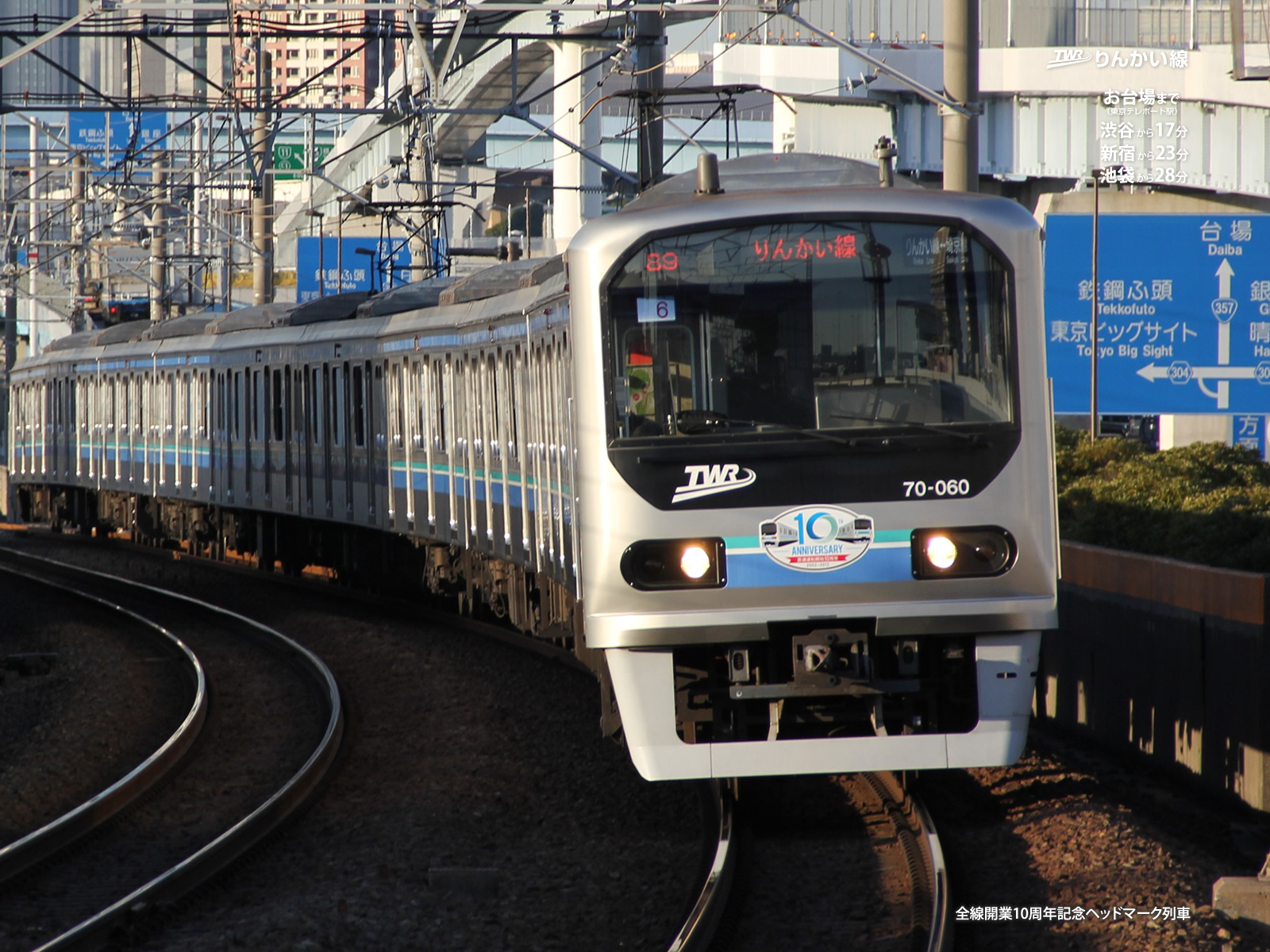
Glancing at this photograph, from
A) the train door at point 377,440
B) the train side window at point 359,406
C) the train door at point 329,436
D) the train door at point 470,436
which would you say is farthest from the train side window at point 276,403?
the train door at point 470,436

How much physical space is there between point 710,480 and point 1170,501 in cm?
717

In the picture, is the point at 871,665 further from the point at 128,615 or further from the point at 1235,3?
the point at 128,615

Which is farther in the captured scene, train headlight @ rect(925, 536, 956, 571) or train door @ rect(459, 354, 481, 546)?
train door @ rect(459, 354, 481, 546)

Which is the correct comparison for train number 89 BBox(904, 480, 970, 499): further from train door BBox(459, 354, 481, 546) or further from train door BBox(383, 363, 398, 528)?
train door BBox(383, 363, 398, 528)

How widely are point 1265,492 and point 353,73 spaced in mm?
124672

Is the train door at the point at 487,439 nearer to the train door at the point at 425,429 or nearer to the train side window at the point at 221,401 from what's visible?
the train door at the point at 425,429

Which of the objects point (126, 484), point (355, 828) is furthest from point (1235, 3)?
point (126, 484)

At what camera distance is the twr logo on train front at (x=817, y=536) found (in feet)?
25.1

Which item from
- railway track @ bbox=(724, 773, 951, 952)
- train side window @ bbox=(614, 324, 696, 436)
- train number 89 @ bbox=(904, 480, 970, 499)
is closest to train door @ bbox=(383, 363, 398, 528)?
railway track @ bbox=(724, 773, 951, 952)

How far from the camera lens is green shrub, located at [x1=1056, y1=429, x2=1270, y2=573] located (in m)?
11.3

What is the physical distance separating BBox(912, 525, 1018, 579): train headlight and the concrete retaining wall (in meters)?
1.56

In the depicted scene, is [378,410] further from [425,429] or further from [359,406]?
[425,429]

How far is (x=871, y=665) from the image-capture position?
7801 millimetres

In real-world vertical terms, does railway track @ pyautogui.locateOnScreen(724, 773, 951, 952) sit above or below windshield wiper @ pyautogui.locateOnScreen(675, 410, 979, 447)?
below
